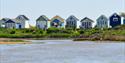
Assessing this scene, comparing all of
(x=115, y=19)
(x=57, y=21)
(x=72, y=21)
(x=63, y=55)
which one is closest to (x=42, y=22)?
(x=57, y=21)

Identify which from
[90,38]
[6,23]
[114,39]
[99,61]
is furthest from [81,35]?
[99,61]

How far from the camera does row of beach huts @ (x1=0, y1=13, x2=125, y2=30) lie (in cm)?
7562

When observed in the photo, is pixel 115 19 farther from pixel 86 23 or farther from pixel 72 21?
pixel 72 21

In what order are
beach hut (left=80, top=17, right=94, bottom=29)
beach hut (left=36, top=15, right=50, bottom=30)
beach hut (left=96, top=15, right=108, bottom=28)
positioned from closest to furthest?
beach hut (left=96, top=15, right=108, bottom=28), beach hut (left=80, top=17, right=94, bottom=29), beach hut (left=36, top=15, right=50, bottom=30)

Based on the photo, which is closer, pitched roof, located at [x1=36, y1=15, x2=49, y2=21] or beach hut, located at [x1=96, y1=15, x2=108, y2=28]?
beach hut, located at [x1=96, y1=15, x2=108, y2=28]

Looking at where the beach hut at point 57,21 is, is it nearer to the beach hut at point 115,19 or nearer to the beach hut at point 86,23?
the beach hut at point 86,23

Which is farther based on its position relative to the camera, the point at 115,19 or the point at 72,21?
the point at 72,21

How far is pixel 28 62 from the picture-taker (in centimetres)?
2352

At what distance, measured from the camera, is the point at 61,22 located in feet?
263

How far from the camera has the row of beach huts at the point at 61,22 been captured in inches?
2977

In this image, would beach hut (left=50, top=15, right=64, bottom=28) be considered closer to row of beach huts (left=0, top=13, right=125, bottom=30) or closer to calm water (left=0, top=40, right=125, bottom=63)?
row of beach huts (left=0, top=13, right=125, bottom=30)

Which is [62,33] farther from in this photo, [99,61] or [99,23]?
[99,61]

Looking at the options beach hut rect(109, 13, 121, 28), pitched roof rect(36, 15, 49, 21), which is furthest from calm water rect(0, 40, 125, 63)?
pitched roof rect(36, 15, 49, 21)

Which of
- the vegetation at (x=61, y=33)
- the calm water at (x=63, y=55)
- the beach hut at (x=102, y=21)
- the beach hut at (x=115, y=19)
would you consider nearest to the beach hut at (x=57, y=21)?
the beach hut at (x=102, y=21)
